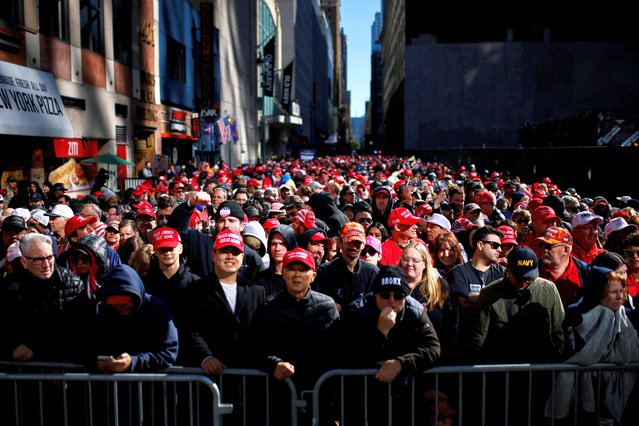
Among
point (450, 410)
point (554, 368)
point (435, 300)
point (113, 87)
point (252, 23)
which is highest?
point (252, 23)

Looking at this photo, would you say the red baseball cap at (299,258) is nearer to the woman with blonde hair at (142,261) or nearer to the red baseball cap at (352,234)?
the red baseball cap at (352,234)

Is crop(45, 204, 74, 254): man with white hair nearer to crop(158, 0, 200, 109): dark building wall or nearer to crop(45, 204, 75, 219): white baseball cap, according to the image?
crop(45, 204, 75, 219): white baseball cap

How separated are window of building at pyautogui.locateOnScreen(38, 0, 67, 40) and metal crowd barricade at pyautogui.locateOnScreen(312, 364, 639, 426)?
1978 cm

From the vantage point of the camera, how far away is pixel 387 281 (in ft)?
15.2

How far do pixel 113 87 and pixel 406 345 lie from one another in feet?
80.3

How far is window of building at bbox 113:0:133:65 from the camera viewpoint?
27656 mm

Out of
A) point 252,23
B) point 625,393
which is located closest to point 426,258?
point 625,393

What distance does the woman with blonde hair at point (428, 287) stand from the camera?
17.8ft

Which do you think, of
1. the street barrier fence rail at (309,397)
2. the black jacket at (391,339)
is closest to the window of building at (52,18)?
the street barrier fence rail at (309,397)

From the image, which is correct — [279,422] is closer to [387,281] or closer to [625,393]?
[387,281]

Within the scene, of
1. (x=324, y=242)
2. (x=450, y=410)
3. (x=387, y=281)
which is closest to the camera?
(x=387, y=281)

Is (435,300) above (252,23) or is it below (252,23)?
below

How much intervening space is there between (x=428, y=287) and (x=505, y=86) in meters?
60.5

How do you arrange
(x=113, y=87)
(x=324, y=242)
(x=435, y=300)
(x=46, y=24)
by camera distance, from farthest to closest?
(x=113, y=87)
(x=46, y=24)
(x=324, y=242)
(x=435, y=300)
